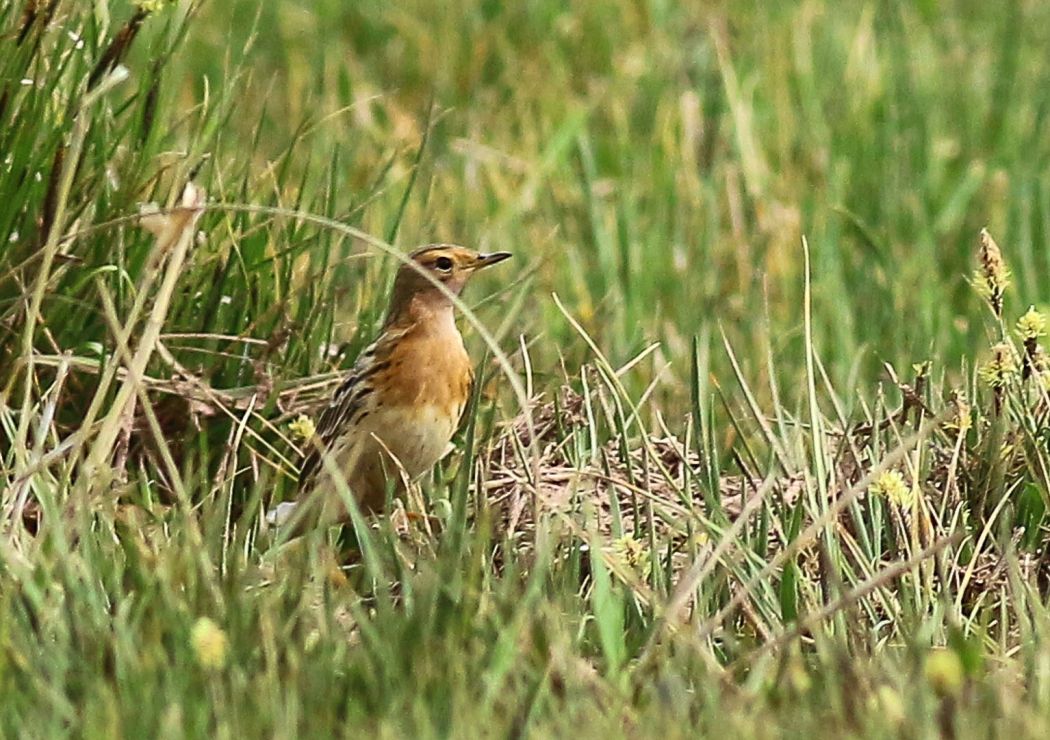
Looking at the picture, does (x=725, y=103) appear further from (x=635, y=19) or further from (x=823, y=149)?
(x=635, y=19)

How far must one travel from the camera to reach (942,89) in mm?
7633

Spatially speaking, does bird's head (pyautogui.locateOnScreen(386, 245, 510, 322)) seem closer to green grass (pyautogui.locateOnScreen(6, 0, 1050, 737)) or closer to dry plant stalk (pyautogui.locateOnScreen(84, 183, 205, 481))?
green grass (pyautogui.locateOnScreen(6, 0, 1050, 737))

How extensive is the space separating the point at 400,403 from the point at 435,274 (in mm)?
374

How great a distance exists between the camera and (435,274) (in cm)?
492

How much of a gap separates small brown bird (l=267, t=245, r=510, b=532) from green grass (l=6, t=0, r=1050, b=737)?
3.9 inches

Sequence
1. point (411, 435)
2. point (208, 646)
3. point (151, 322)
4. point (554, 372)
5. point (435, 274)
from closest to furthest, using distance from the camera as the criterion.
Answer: point (208, 646), point (151, 322), point (411, 435), point (435, 274), point (554, 372)

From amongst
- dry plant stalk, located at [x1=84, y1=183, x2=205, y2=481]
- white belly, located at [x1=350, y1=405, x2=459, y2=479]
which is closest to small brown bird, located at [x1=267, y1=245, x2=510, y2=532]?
white belly, located at [x1=350, y1=405, x2=459, y2=479]

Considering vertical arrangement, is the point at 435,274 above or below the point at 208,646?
below

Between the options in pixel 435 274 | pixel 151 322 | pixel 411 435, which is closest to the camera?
pixel 151 322

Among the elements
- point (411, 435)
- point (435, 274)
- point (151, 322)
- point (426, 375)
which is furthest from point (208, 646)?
point (435, 274)

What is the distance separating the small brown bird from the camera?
464cm

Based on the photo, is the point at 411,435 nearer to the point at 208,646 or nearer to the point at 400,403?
the point at 400,403

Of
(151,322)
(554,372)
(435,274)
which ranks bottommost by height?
(554,372)

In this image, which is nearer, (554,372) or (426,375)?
(426,375)
